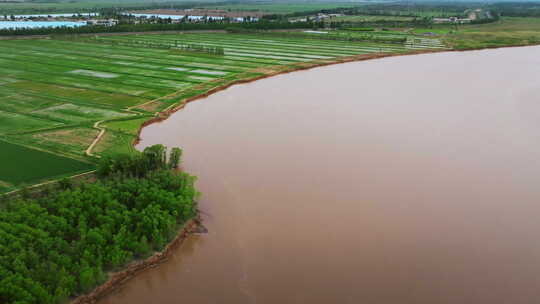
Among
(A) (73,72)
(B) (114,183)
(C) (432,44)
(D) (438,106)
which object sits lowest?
(B) (114,183)

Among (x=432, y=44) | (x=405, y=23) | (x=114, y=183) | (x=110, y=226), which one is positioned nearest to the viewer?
(x=110, y=226)

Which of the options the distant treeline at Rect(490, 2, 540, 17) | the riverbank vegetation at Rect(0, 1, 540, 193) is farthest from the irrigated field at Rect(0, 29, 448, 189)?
the distant treeline at Rect(490, 2, 540, 17)

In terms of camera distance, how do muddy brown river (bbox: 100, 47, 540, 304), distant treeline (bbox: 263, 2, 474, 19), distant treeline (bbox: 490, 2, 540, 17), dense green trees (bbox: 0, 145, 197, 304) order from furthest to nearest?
distant treeline (bbox: 263, 2, 474, 19) → distant treeline (bbox: 490, 2, 540, 17) → muddy brown river (bbox: 100, 47, 540, 304) → dense green trees (bbox: 0, 145, 197, 304)

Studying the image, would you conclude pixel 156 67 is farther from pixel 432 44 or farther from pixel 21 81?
pixel 432 44

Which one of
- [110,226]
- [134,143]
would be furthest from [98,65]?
[110,226]

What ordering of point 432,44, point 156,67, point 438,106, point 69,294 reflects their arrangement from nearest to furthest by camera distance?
point 69,294 → point 438,106 → point 156,67 → point 432,44

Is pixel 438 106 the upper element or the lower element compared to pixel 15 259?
upper

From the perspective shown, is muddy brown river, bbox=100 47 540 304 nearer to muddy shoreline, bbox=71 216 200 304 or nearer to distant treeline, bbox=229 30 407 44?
muddy shoreline, bbox=71 216 200 304
